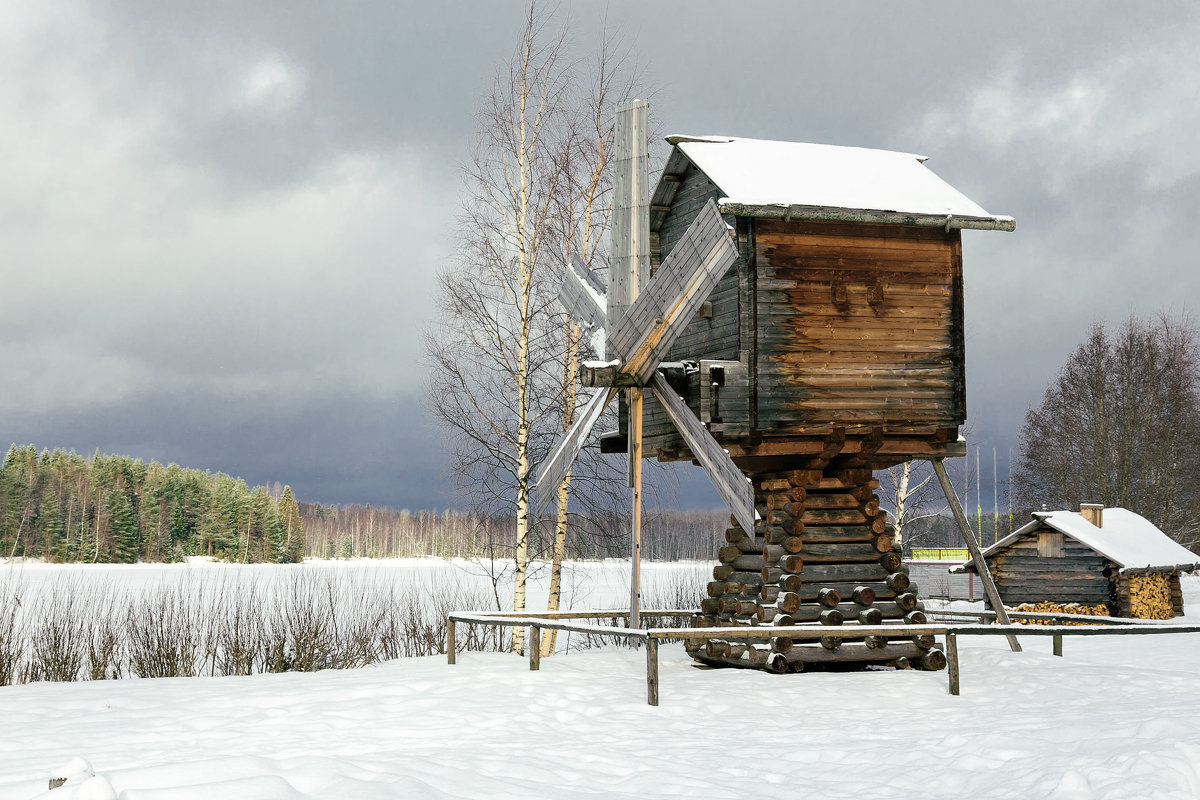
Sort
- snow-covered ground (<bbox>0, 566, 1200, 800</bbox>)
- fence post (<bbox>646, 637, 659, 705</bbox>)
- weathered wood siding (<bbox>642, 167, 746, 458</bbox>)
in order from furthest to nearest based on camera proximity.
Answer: weathered wood siding (<bbox>642, 167, 746, 458</bbox>)
fence post (<bbox>646, 637, 659, 705</bbox>)
snow-covered ground (<bbox>0, 566, 1200, 800</bbox>)

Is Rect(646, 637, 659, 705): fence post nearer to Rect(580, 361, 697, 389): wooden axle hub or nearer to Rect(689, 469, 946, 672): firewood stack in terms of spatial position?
Rect(689, 469, 946, 672): firewood stack

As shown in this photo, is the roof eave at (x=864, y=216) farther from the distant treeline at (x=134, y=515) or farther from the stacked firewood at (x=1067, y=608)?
the distant treeline at (x=134, y=515)

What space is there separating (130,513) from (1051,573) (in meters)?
65.7

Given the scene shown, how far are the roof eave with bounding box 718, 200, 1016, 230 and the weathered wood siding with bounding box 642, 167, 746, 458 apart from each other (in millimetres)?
743

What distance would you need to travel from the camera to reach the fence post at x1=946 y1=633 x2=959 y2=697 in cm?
1033

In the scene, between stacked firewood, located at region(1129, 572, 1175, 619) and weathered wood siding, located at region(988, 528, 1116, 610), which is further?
weathered wood siding, located at region(988, 528, 1116, 610)

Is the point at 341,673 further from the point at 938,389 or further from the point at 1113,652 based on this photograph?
the point at 1113,652

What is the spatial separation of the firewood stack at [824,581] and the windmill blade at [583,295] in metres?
3.10

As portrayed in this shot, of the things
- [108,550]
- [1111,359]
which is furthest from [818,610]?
[108,550]

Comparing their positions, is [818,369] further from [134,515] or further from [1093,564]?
[134,515]

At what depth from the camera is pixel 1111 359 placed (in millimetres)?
39625

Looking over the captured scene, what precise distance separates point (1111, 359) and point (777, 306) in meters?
33.1

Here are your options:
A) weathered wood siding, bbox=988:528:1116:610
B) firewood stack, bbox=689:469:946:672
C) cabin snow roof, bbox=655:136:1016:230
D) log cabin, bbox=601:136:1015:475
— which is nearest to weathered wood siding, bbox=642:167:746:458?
log cabin, bbox=601:136:1015:475

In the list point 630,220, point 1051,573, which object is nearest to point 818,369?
point 630,220
